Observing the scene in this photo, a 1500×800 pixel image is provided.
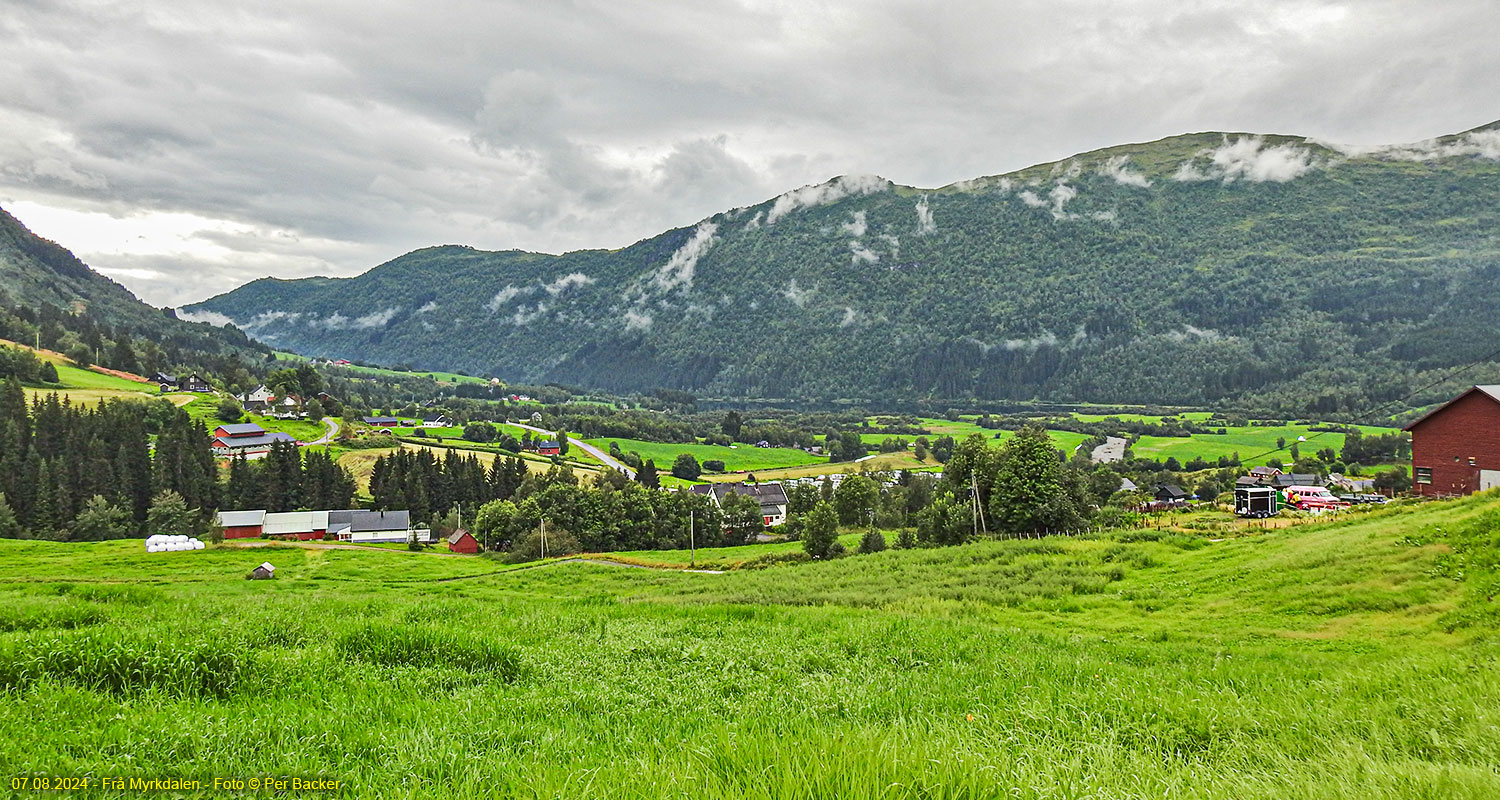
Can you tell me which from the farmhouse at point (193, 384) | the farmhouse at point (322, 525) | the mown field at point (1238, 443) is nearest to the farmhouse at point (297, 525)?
the farmhouse at point (322, 525)

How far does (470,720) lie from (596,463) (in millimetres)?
139525

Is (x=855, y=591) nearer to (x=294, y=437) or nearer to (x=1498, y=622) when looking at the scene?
(x=1498, y=622)

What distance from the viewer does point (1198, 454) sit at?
418 ft

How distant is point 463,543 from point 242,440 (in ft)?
229

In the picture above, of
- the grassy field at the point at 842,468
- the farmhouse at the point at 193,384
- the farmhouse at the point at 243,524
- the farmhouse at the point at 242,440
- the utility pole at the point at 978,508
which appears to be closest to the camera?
the utility pole at the point at 978,508

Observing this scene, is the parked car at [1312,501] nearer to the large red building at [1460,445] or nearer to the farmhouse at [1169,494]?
the large red building at [1460,445]

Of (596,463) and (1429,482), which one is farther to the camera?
(596,463)

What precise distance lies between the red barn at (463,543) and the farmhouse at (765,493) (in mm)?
32854

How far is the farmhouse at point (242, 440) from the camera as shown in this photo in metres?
120

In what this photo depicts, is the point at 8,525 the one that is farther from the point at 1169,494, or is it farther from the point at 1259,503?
the point at 1169,494

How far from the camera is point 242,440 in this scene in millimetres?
124938

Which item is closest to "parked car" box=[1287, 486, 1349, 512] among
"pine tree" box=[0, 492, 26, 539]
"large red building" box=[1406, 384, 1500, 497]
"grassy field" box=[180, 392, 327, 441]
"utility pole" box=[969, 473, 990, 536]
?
"large red building" box=[1406, 384, 1500, 497]

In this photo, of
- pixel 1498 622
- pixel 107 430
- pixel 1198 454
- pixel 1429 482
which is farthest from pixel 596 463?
pixel 1498 622

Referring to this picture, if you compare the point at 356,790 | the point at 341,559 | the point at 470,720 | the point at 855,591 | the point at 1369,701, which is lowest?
the point at 341,559
